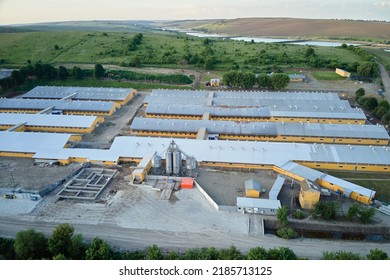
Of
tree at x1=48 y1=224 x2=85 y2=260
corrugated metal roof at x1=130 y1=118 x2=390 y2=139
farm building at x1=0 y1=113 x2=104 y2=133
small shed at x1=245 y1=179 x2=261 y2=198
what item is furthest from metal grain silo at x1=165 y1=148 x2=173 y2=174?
farm building at x1=0 y1=113 x2=104 y2=133

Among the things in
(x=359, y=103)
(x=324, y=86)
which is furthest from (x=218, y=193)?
(x=324, y=86)

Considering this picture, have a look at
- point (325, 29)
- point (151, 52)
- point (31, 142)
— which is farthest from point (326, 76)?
point (325, 29)

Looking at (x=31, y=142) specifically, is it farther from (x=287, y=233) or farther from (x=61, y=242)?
(x=287, y=233)

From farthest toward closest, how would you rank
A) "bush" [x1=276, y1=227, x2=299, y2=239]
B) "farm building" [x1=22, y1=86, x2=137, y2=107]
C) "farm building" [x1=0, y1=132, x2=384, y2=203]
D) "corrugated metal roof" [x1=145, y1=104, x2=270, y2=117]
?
1. "farm building" [x1=22, y1=86, x2=137, y2=107]
2. "corrugated metal roof" [x1=145, y1=104, x2=270, y2=117]
3. "farm building" [x1=0, y1=132, x2=384, y2=203]
4. "bush" [x1=276, y1=227, x2=299, y2=239]

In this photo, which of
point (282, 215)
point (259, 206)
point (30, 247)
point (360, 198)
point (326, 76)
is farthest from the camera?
point (326, 76)

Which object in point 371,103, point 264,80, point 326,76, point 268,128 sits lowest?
point 268,128

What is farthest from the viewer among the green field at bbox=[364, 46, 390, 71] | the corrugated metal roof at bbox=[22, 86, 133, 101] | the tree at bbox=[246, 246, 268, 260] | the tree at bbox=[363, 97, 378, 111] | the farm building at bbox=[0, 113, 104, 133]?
the green field at bbox=[364, 46, 390, 71]

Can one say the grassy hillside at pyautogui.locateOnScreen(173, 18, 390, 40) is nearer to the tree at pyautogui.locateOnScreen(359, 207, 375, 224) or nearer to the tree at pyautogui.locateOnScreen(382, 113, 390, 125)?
the tree at pyautogui.locateOnScreen(382, 113, 390, 125)
